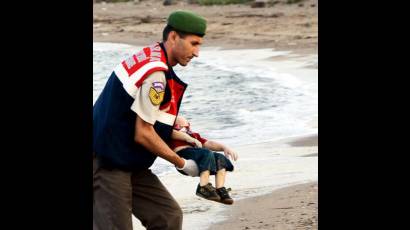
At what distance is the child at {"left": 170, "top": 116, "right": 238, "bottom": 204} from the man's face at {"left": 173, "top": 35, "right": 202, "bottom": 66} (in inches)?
17.8

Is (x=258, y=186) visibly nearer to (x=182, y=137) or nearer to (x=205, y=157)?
(x=182, y=137)

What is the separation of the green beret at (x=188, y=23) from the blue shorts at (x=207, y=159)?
0.60m

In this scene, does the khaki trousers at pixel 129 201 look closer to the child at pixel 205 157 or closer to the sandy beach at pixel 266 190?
the child at pixel 205 157

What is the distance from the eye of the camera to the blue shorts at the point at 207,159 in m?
5.20

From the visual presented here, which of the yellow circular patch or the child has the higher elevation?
the yellow circular patch

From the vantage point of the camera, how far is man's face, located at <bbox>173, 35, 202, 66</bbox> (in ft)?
16.6

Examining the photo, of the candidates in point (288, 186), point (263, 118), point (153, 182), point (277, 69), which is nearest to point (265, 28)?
point (277, 69)

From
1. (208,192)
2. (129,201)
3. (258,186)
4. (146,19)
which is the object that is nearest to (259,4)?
(146,19)

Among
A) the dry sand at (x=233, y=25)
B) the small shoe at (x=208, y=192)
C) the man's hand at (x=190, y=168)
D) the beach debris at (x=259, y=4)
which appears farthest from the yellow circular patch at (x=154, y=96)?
the beach debris at (x=259, y=4)

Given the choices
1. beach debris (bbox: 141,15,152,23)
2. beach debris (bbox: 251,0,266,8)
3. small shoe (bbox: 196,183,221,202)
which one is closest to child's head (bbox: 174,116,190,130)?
small shoe (bbox: 196,183,221,202)

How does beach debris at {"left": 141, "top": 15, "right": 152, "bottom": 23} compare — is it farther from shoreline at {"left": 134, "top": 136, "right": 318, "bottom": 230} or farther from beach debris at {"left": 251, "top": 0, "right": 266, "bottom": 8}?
shoreline at {"left": 134, "top": 136, "right": 318, "bottom": 230}

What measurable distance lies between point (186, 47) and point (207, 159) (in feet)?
1.87
